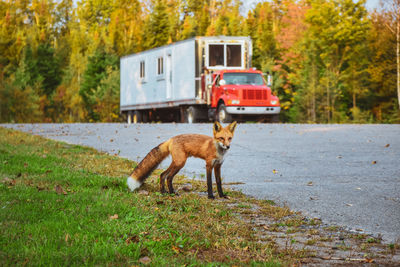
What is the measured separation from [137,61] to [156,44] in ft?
80.4

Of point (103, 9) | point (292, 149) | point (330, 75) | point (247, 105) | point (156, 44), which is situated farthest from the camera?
point (103, 9)

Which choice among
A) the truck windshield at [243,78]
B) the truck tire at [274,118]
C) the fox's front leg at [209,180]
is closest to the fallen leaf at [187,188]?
the fox's front leg at [209,180]

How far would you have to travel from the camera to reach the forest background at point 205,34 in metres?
38.3

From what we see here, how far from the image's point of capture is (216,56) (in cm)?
2664

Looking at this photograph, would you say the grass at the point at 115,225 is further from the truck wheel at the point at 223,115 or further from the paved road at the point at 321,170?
the truck wheel at the point at 223,115

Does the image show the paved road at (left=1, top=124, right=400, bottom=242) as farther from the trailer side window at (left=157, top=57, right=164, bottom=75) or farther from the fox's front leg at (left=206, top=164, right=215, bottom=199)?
the trailer side window at (left=157, top=57, right=164, bottom=75)

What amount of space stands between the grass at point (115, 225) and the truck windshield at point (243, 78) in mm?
17300

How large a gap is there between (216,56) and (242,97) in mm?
3430

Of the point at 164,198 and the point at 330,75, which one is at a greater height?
the point at 330,75

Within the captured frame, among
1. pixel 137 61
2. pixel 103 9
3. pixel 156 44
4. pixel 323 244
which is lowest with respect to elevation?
pixel 323 244

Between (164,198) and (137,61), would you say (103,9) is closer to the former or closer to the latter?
(137,61)

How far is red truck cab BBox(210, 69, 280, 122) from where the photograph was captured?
78.1 ft

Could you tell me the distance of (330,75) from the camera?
3803 cm

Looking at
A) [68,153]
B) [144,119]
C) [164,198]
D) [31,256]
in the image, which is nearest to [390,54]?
[144,119]
